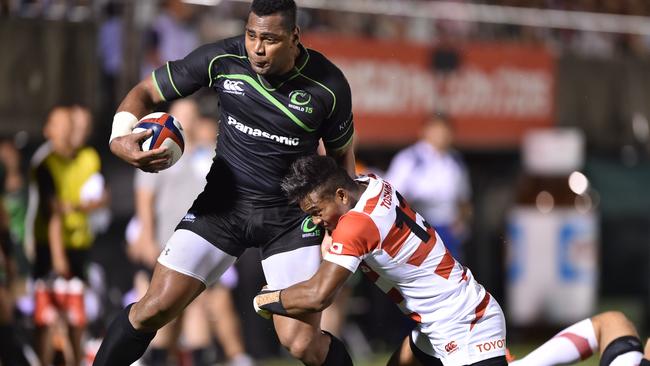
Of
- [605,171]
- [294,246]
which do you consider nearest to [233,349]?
[294,246]

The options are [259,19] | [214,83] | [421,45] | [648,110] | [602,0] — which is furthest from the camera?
[602,0]

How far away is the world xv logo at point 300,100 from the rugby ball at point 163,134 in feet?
1.97

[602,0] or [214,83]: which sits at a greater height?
[214,83]

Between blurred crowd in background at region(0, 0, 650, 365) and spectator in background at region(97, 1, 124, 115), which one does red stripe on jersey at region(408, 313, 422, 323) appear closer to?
blurred crowd in background at region(0, 0, 650, 365)

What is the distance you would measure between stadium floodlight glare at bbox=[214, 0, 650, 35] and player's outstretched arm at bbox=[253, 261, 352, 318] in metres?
6.43

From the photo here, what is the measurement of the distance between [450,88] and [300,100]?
25.3ft

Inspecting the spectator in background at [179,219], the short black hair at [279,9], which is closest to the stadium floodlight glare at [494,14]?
the spectator in background at [179,219]

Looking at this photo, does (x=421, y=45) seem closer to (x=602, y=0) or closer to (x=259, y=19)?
(x=602, y=0)

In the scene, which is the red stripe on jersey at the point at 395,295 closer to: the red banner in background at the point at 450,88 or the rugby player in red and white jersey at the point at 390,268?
the rugby player in red and white jersey at the point at 390,268

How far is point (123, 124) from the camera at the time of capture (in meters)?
6.46

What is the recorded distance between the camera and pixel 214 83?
6.69 meters

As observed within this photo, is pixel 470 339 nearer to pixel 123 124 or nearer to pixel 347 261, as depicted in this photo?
pixel 347 261

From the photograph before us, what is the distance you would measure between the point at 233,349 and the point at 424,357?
3855mm

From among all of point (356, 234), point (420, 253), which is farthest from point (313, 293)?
point (420, 253)
